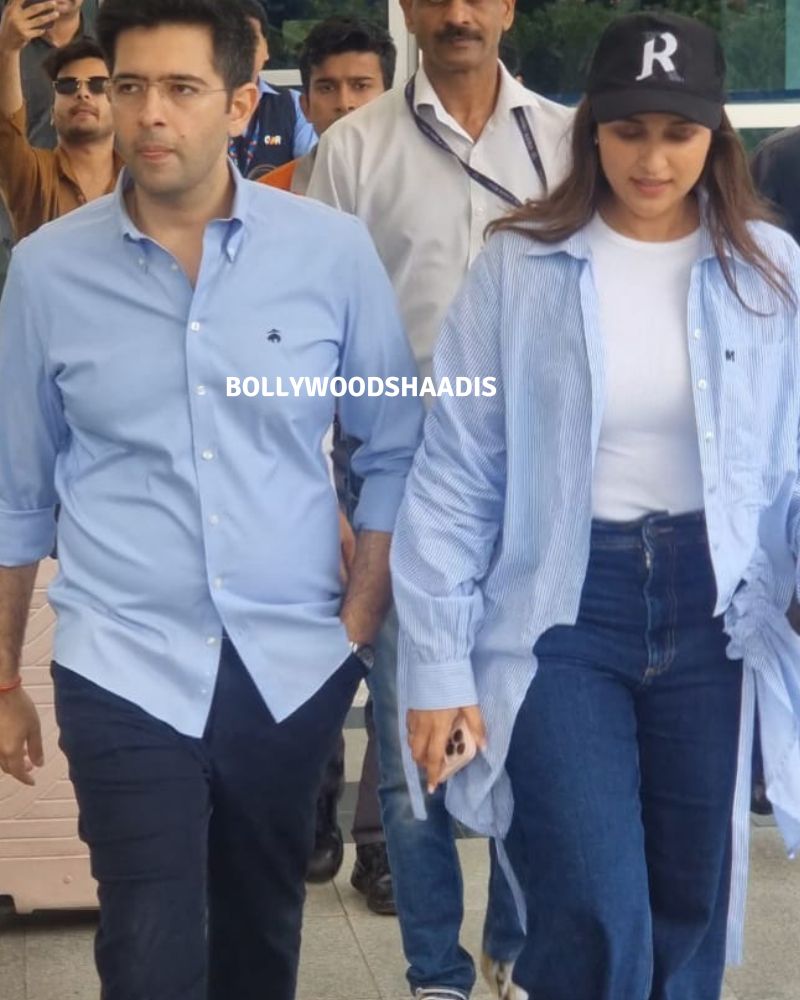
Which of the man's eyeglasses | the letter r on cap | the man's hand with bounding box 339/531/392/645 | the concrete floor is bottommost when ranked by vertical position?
the concrete floor

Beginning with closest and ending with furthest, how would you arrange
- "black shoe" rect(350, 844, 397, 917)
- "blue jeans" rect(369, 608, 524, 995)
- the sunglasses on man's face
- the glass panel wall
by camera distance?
1. "blue jeans" rect(369, 608, 524, 995)
2. "black shoe" rect(350, 844, 397, 917)
3. the sunglasses on man's face
4. the glass panel wall

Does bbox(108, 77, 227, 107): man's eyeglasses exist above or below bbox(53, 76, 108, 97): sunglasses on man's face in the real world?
below

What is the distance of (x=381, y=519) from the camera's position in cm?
318

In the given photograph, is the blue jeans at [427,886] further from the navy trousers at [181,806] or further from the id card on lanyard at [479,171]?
the id card on lanyard at [479,171]

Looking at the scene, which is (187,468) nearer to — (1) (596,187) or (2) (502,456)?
(2) (502,456)

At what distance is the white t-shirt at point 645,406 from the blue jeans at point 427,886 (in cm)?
91

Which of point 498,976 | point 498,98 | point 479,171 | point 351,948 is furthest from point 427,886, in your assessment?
point 498,98

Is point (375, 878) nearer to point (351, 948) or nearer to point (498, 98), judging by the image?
point (351, 948)

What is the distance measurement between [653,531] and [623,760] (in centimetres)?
34

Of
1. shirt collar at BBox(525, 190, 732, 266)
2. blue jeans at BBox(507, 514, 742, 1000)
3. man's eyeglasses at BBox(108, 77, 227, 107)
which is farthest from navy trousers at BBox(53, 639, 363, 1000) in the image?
man's eyeglasses at BBox(108, 77, 227, 107)

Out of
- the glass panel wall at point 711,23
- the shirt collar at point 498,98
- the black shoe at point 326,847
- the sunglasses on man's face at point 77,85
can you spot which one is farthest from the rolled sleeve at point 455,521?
the glass panel wall at point 711,23

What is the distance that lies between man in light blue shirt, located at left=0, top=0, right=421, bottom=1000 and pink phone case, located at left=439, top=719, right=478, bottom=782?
25 centimetres

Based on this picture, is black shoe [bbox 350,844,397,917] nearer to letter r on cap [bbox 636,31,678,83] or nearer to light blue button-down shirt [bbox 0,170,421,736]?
light blue button-down shirt [bbox 0,170,421,736]

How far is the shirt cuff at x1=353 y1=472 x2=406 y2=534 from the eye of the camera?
10.4ft
